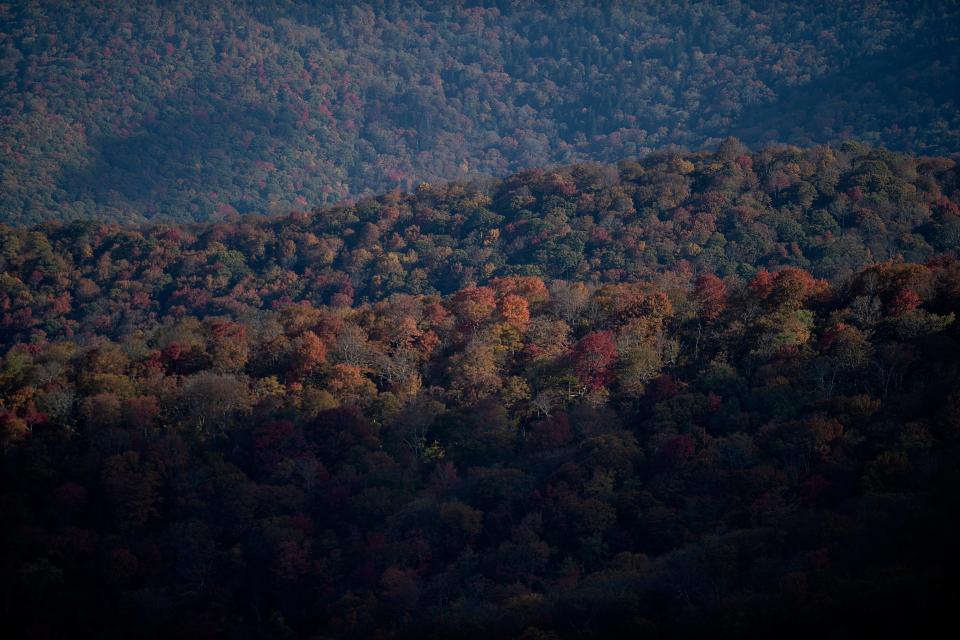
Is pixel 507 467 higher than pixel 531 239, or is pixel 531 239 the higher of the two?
pixel 507 467

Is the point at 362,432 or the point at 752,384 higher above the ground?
the point at 752,384

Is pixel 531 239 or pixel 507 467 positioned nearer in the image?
pixel 507 467

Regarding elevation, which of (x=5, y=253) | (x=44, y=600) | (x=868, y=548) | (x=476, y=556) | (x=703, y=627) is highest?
(x=868, y=548)

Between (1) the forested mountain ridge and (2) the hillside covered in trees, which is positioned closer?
(2) the hillside covered in trees

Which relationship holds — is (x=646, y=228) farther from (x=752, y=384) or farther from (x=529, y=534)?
(x=529, y=534)

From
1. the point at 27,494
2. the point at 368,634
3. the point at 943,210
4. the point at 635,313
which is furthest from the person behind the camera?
the point at 943,210

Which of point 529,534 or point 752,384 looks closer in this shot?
point 529,534

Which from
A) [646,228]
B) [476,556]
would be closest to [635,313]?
[476,556]

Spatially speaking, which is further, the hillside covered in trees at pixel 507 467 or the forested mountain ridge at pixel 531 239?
the forested mountain ridge at pixel 531 239
